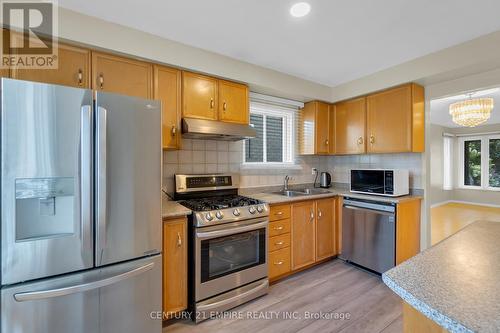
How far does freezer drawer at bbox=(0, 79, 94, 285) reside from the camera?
122 centimetres

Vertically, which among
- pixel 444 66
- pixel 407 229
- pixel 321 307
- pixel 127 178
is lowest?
pixel 321 307

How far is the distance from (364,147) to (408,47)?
1.25 metres

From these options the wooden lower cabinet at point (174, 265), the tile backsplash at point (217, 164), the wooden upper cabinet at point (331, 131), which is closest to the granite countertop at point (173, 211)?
the wooden lower cabinet at point (174, 265)

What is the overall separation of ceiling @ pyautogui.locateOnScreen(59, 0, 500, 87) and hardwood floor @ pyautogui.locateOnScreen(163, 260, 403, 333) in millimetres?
2447

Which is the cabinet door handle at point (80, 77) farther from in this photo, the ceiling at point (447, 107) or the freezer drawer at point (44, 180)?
the ceiling at point (447, 107)

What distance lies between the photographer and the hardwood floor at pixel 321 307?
1883mm

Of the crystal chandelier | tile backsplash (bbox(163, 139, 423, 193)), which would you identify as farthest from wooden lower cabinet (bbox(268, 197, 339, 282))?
the crystal chandelier

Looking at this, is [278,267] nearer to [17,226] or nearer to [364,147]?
[364,147]

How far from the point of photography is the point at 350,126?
3.32m

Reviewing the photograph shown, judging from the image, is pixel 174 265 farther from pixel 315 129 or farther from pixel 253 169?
pixel 315 129

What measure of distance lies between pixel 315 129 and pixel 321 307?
88.2 inches

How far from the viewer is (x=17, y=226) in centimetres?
125

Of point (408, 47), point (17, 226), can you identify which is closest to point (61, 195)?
point (17, 226)

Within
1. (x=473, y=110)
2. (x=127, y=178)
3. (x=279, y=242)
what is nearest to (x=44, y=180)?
(x=127, y=178)
